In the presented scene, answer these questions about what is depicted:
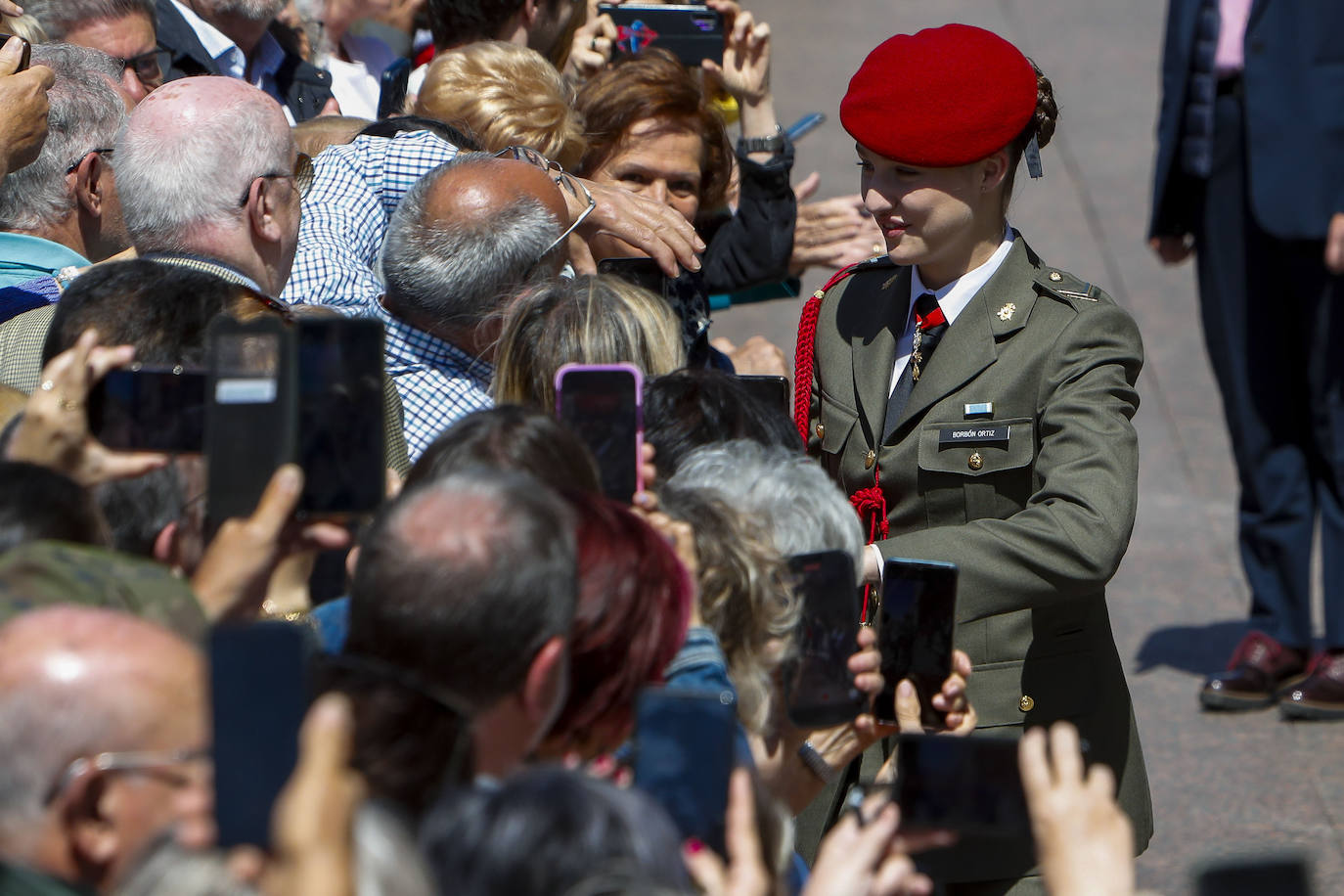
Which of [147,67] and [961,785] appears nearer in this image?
[961,785]

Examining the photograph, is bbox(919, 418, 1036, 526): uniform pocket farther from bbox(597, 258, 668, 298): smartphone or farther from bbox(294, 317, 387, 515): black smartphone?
bbox(294, 317, 387, 515): black smartphone

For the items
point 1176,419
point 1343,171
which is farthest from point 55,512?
point 1176,419

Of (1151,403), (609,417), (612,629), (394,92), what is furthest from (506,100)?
(1151,403)

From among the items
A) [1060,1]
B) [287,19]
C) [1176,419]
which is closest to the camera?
[287,19]

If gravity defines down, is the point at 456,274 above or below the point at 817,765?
above

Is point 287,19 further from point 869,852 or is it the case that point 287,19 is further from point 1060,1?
point 1060,1

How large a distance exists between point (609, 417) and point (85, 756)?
36.8 inches

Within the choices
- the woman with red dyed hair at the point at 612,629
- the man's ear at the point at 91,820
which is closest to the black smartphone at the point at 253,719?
the man's ear at the point at 91,820

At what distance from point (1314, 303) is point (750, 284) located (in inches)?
60.9

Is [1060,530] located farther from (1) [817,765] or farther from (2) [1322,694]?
(2) [1322,694]

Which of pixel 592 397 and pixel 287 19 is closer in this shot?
pixel 592 397

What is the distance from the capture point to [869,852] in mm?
1665

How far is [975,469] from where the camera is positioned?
106 inches

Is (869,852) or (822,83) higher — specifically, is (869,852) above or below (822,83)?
above
